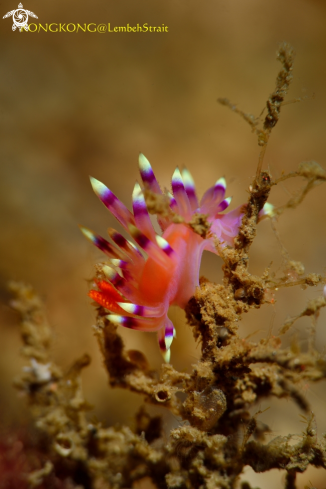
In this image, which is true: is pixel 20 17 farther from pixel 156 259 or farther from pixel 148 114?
pixel 156 259

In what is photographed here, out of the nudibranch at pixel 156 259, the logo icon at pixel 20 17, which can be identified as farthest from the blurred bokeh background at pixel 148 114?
the nudibranch at pixel 156 259

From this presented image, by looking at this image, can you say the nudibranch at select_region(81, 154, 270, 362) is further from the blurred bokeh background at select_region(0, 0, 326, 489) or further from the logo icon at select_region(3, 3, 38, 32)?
the logo icon at select_region(3, 3, 38, 32)

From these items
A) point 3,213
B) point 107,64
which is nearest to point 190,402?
point 3,213

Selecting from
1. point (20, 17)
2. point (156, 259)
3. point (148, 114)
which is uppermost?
point (20, 17)

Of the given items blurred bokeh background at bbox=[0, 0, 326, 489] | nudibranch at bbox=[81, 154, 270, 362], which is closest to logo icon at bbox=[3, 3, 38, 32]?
blurred bokeh background at bbox=[0, 0, 326, 489]

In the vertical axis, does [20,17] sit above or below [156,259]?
above

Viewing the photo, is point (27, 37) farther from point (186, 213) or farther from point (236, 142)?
point (186, 213)

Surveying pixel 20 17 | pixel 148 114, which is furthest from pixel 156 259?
pixel 20 17
